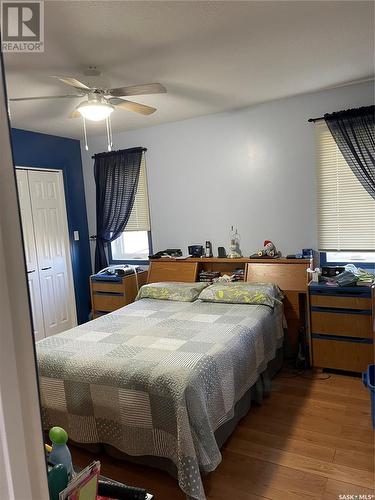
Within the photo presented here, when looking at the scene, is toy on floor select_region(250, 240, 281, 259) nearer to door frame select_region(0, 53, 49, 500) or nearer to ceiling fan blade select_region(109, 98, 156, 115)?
ceiling fan blade select_region(109, 98, 156, 115)

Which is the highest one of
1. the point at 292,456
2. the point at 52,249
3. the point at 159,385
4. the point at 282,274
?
the point at 52,249

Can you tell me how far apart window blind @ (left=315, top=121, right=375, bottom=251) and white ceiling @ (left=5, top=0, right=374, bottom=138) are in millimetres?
610

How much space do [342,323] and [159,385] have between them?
1.87 meters

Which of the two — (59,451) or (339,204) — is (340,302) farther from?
(59,451)

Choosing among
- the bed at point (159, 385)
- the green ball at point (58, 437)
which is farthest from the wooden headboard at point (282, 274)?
the green ball at point (58, 437)

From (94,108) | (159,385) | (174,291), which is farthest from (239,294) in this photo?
(94,108)

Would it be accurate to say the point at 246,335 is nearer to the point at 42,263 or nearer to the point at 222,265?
the point at 222,265

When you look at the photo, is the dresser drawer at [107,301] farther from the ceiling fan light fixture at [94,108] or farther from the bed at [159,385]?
the ceiling fan light fixture at [94,108]

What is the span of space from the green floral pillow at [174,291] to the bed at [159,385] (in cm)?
72

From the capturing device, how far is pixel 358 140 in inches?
126

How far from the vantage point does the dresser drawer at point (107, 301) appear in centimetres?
425

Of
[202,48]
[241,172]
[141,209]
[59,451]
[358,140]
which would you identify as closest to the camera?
[59,451]

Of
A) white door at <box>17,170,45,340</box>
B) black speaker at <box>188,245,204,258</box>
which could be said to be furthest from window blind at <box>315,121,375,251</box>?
white door at <box>17,170,45,340</box>

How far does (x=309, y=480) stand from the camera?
1946 mm
